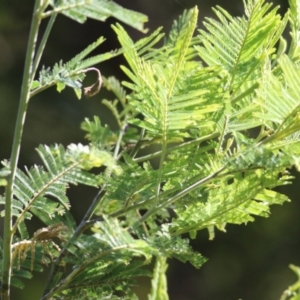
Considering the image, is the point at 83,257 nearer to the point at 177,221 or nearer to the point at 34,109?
the point at 177,221

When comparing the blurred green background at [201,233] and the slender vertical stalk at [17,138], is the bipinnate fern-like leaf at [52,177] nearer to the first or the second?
the slender vertical stalk at [17,138]

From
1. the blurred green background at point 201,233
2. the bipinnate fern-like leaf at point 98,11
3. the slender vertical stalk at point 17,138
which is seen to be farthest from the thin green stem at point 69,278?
the blurred green background at point 201,233

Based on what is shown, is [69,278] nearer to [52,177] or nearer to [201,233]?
[52,177]

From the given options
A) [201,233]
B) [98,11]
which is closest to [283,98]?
[98,11]

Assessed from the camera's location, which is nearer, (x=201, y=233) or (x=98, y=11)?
(x=98, y=11)

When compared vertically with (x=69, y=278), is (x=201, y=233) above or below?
above

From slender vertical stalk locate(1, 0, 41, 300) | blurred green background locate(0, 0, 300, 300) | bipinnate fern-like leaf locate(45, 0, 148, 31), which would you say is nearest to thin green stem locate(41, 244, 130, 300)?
slender vertical stalk locate(1, 0, 41, 300)

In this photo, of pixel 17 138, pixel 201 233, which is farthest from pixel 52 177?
pixel 201 233

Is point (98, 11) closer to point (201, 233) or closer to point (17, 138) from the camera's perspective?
point (17, 138)
